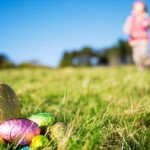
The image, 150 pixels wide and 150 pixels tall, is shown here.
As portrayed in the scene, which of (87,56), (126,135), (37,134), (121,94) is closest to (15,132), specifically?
(37,134)

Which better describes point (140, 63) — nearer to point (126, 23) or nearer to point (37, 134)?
point (126, 23)

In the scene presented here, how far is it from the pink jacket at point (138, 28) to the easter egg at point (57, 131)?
820 cm

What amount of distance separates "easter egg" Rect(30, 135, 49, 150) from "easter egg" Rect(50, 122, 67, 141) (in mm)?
59

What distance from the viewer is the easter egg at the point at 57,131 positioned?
2.08m

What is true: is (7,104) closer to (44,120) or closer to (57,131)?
(44,120)

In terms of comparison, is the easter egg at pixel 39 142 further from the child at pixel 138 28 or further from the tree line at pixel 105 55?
the tree line at pixel 105 55

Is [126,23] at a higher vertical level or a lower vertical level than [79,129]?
higher

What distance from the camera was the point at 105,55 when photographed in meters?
69.6

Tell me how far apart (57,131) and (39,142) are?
153 millimetres

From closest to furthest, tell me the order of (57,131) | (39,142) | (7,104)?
1. (39,142)
2. (57,131)
3. (7,104)

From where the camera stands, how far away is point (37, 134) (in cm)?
216

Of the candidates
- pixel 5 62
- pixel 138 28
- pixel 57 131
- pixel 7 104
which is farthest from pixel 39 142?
pixel 5 62

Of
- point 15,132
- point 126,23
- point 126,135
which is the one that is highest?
point 126,23

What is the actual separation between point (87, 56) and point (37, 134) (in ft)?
238
